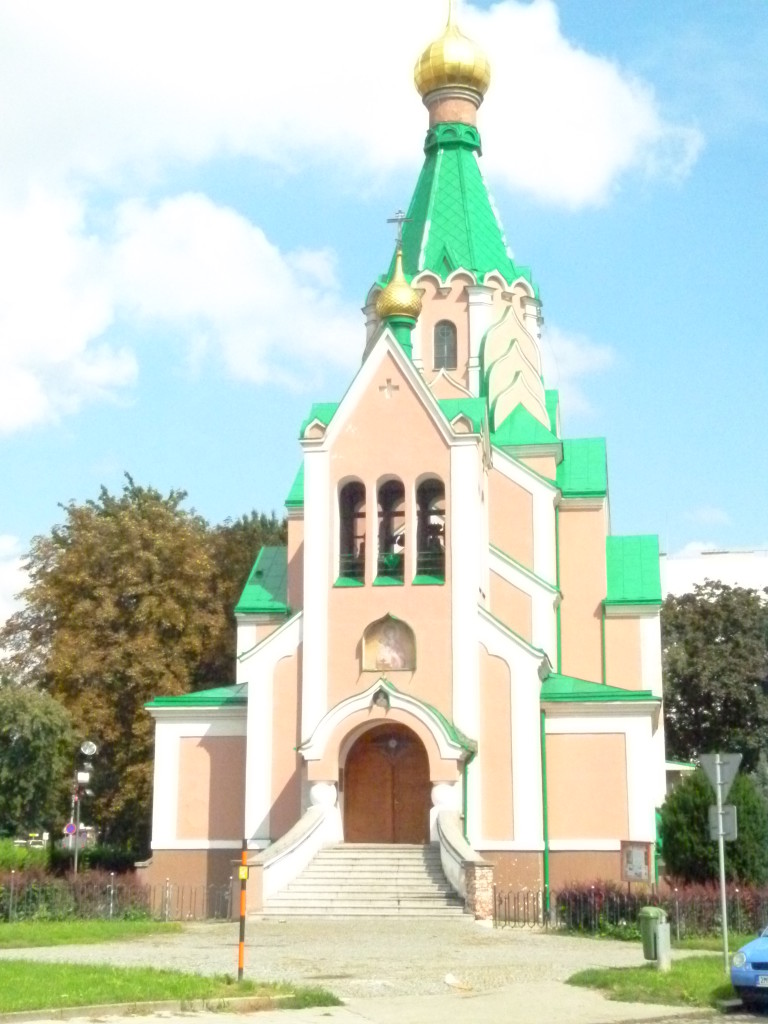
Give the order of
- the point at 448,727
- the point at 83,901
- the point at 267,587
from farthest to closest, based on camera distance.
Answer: the point at 267,587, the point at 448,727, the point at 83,901

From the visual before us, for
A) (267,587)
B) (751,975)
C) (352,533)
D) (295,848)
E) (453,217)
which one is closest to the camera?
(751,975)

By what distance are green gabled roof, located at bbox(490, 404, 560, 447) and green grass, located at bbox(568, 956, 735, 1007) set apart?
16.4 metres

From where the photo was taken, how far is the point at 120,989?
1161cm

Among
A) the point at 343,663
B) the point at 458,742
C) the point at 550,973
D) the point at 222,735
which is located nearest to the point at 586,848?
the point at 458,742

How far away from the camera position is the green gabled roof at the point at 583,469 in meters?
29.4

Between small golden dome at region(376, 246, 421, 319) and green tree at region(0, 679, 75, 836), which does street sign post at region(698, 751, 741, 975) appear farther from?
green tree at region(0, 679, 75, 836)

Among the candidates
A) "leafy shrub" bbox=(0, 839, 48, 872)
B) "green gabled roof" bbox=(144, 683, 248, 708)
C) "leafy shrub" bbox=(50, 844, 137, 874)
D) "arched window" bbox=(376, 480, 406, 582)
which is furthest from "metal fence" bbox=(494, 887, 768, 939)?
"leafy shrub" bbox=(50, 844, 137, 874)

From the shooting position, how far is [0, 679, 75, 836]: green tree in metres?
29.1

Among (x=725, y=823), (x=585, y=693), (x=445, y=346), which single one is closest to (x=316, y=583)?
(x=585, y=693)

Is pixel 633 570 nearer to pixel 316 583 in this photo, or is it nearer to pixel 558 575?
pixel 558 575

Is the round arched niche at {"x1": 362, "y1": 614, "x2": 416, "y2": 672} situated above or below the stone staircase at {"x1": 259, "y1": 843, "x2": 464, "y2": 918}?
above

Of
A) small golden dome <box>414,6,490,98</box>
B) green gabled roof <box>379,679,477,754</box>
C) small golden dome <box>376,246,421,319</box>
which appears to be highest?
small golden dome <box>414,6,490,98</box>

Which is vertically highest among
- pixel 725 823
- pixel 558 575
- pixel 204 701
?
pixel 558 575

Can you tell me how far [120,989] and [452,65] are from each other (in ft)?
88.4
